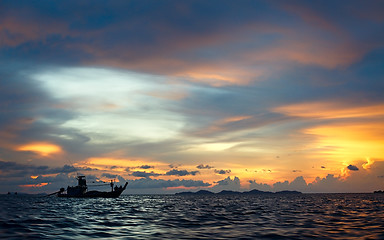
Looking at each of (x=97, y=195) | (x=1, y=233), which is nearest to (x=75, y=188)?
(x=97, y=195)

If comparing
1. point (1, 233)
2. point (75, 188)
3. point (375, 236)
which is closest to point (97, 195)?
point (75, 188)

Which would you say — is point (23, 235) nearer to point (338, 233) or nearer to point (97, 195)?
point (338, 233)

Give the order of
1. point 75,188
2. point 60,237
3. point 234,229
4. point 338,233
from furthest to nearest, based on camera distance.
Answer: point 75,188 → point 234,229 → point 338,233 → point 60,237

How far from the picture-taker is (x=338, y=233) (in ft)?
89.2

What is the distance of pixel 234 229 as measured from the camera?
98.1ft

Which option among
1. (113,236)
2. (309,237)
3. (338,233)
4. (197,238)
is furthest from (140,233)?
(338,233)

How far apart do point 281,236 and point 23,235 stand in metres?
Result: 20.4

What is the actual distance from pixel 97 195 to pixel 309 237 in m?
141

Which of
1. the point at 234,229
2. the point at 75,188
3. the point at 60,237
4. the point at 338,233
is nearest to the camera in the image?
the point at 60,237

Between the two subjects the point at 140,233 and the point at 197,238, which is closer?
the point at 197,238

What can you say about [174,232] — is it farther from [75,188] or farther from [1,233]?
[75,188]

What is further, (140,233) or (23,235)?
(140,233)

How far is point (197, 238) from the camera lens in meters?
24.5

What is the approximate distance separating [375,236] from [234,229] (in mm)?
11531
